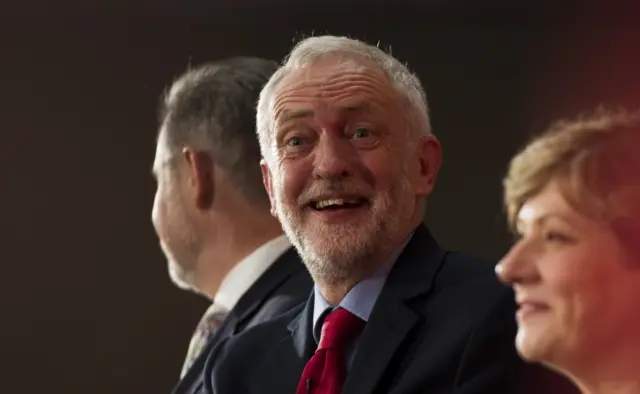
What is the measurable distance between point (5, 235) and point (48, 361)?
0.38 meters

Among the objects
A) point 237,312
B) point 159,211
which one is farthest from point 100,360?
point 237,312

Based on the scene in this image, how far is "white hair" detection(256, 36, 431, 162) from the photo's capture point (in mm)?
1778

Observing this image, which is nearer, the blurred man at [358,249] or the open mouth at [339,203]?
the blurred man at [358,249]

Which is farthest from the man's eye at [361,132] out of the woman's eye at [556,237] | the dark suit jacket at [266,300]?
the woman's eye at [556,237]

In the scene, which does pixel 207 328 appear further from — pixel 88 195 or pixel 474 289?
pixel 88 195

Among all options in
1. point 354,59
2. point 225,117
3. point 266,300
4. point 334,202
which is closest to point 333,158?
point 334,202

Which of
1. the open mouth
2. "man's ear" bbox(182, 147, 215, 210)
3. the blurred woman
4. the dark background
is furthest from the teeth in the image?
the dark background

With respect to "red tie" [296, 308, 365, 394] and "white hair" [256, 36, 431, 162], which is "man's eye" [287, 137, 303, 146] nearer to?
"white hair" [256, 36, 431, 162]

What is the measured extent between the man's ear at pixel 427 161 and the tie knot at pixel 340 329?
0.24 m

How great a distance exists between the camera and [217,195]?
2.28m

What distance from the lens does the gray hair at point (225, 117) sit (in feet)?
7.40

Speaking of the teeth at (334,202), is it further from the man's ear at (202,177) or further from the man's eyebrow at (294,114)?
the man's ear at (202,177)

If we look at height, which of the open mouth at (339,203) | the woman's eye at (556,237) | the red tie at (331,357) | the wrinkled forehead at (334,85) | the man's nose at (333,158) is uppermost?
the wrinkled forehead at (334,85)

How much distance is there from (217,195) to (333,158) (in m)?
0.62
